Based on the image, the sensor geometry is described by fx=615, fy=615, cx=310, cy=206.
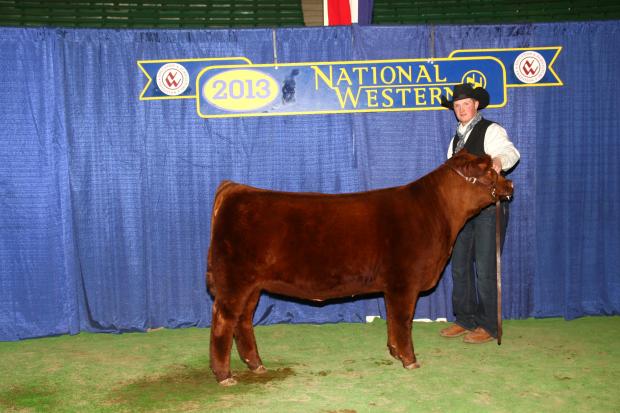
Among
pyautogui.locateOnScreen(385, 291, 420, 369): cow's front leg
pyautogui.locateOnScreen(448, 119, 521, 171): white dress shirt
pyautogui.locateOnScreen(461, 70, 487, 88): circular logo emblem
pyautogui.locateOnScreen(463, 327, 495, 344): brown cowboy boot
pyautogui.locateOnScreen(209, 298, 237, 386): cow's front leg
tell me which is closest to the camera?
pyautogui.locateOnScreen(209, 298, 237, 386): cow's front leg

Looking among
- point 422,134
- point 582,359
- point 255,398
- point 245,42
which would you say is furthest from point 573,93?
point 255,398

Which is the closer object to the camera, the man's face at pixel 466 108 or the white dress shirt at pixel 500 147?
the white dress shirt at pixel 500 147

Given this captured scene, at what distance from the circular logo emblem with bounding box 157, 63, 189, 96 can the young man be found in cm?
229

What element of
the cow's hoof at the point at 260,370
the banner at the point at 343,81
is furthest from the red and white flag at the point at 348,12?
the cow's hoof at the point at 260,370

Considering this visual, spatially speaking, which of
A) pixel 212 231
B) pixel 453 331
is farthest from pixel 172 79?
pixel 453 331

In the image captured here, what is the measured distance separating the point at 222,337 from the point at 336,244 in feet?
3.17

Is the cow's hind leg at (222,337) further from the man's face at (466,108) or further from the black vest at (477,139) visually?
the man's face at (466,108)

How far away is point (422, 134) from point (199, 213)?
2.16 metres

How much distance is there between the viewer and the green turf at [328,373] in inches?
149

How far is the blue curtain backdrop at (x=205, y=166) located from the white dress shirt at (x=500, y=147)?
0.86 metres

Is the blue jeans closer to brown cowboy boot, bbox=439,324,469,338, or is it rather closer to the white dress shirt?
brown cowboy boot, bbox=439,324,469,338

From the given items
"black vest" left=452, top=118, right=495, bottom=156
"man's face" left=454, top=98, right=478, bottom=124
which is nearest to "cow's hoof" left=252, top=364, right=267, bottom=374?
"black vest" left=452, top=118, right=495, bottom=156

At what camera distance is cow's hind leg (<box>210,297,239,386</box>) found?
4.03m

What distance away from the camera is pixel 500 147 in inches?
185
